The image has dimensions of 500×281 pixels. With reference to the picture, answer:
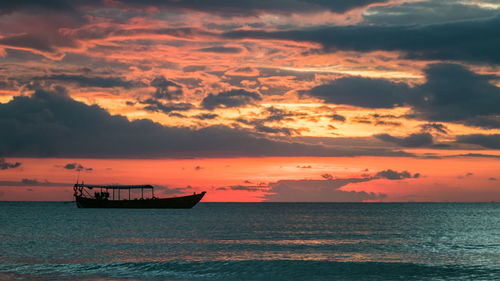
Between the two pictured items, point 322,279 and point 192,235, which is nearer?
point 322,279

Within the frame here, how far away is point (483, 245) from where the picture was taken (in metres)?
71.4

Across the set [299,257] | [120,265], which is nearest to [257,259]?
[299,257]

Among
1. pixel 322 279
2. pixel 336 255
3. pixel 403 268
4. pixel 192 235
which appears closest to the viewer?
pixel 322 279

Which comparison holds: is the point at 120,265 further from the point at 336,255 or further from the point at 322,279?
the point at 336,255

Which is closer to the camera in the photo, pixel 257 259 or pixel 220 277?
pixel 220 277

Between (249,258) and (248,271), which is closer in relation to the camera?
(248,271)

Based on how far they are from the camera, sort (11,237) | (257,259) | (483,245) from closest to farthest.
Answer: (257,259)
(483,245)
(11,237)

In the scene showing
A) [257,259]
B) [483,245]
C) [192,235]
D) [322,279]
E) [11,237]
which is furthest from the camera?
[192,235]

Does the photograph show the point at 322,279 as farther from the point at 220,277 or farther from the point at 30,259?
the point at 30,259

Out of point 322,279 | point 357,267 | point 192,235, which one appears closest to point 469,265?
point 357,267

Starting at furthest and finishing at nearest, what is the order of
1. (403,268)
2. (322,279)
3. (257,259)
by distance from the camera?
1. (257,259)
2. (403,268)
3. (322,279)

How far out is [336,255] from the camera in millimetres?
58562

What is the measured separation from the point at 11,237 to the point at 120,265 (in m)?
38.9

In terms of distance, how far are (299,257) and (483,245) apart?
30294 mm
